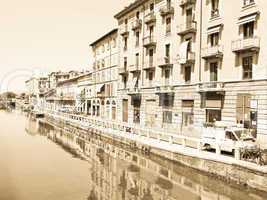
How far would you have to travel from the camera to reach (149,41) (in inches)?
1489

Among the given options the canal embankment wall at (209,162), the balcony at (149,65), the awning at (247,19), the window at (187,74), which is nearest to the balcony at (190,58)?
the window at (187,74)

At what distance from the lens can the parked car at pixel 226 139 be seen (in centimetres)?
1783

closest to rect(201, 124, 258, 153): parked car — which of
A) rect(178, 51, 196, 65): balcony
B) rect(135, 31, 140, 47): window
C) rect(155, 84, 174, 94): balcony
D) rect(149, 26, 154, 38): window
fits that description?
rect(178, 51, 196, 65): balcony

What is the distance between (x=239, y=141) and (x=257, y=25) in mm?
9719

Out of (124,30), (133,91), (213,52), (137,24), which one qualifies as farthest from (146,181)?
(124,30)

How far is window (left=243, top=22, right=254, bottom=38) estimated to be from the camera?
77.7ft

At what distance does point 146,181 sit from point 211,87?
1172 cm

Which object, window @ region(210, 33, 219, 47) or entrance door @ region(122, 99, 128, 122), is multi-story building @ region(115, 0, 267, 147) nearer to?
window @ region(210, 33, 219, 47)

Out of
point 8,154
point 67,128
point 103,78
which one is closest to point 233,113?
point 8,154

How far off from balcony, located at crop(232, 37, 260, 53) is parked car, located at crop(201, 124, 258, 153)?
6.60 meters

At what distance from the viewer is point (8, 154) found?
1061 inches

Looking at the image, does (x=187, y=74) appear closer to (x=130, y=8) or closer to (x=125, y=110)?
(x=125, y=110)

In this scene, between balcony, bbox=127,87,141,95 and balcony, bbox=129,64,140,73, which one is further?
balcony, bbox=129,64,140,73

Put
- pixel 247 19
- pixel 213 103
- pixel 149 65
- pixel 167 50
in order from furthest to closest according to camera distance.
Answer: pixel 149 65 → pixel 167 50 → pixel 213 103 → pixel 247 19
